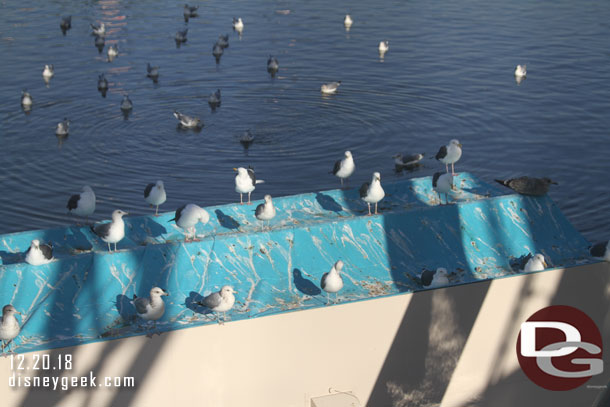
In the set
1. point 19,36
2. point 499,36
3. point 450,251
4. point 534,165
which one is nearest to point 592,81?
point 499,36

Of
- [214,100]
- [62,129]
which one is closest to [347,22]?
[214,100]

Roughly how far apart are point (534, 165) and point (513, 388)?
1021cm

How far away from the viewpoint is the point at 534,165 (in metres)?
22.7

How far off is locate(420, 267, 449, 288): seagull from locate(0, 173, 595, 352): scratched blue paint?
1.85 feet

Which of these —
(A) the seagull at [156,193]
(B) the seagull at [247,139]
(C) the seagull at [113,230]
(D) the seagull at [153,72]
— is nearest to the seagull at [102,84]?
(D) the seagull at [153,72]

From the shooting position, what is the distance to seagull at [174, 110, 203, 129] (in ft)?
82.6

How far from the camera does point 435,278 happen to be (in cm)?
1419

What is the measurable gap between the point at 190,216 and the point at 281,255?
1968 millimetres

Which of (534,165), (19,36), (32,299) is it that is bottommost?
(32,299)

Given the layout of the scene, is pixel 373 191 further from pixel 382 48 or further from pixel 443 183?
pixel 382 48

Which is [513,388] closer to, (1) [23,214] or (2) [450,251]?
(2) [450,251]

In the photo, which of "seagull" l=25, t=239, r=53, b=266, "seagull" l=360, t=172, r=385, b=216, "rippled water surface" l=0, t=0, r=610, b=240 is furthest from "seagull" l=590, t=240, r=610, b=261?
"seagull" l=25, t=239, r=53, b=266

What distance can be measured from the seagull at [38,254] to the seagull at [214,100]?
13.8 metres

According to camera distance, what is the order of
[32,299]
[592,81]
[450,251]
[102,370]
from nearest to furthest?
[102,370] → [32,299] → [450,251] → [592,81]
